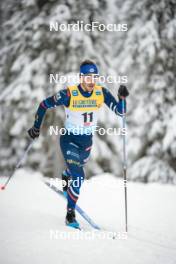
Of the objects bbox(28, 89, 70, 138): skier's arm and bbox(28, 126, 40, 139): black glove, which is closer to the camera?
bbox(28, 89, 70, 138): skier's arm

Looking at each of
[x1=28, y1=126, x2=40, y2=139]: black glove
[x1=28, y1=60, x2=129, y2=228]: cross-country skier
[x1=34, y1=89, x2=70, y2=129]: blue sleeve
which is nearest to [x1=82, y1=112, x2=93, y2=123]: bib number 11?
[x1=28, y1=60, x2=129, y2=228]: cross-country skier

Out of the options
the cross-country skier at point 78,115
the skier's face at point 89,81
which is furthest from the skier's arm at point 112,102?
the skier's face at point 89,81

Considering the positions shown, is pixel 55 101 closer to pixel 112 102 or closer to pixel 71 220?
pixel 112 102

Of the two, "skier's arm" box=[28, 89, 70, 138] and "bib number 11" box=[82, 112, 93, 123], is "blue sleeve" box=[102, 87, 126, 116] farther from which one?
"skier's arm" box=[28, 89, 70, 138]

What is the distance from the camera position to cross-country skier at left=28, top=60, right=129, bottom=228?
17.1ft

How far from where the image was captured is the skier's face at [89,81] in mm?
5184

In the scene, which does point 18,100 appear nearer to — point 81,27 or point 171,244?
point 81,27

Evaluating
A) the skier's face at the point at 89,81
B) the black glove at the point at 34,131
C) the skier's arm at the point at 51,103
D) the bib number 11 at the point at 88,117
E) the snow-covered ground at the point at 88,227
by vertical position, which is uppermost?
the skier's face at the point at 89,81

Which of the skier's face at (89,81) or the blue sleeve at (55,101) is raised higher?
the skier's face at (89,81)

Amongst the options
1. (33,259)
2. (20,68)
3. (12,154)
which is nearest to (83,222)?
(33,259)

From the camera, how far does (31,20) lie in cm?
1463

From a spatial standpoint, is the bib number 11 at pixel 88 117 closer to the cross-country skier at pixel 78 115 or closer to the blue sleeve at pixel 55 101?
the cross-country skier at pixel 78 115

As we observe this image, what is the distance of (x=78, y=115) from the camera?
5.30 metres

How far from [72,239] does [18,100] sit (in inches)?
436
